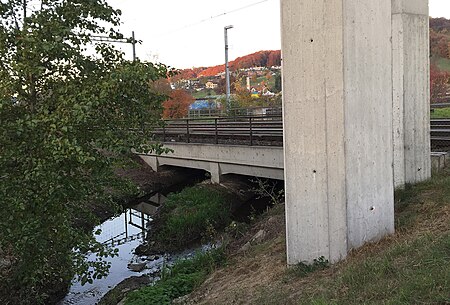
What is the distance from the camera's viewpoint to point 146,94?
634 cm

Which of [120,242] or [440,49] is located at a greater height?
[440,49]

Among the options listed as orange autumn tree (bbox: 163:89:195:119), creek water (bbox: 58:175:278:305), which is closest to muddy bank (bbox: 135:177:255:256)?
creek water (bbox: 58:175:278:305)

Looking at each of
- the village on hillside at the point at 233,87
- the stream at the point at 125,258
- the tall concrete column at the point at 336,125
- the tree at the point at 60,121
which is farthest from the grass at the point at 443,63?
the tree at the point at 60,121

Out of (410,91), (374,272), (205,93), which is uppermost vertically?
(205,93)

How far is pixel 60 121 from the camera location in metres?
5.38

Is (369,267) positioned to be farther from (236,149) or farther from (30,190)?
(236,149)

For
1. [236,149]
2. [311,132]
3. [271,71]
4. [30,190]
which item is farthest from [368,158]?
[271,71]

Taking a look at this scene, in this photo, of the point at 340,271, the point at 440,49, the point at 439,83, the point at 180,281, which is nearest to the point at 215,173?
the point at 180,281

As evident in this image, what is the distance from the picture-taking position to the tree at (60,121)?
5.48 metres

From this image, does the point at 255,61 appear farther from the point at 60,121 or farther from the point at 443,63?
the point at 60,121

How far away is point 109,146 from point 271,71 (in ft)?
195

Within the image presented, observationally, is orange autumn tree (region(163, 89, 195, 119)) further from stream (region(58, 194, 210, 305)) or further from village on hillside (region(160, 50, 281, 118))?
stream (region(58, 194, 210, 305))

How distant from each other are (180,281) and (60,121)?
11.9 ft

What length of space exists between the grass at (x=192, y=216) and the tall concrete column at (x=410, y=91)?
18.1ft
